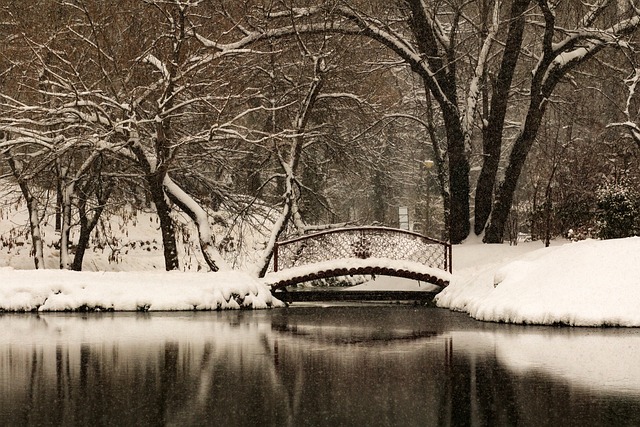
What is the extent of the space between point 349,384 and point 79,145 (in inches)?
704

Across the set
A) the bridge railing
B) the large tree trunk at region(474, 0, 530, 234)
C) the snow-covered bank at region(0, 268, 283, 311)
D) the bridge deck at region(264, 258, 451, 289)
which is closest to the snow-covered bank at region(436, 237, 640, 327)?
the bridge deck at region(264, 258, 451, 289)

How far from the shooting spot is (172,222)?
30.0m

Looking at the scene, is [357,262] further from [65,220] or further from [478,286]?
[65,220]

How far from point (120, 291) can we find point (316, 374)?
1423 centimetres

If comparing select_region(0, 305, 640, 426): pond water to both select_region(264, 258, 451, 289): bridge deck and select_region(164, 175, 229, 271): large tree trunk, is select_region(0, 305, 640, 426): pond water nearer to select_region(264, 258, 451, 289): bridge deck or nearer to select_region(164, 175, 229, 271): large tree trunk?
select_region(264, 258, 451, 289): bridge deck

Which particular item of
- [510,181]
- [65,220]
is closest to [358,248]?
[510,181]

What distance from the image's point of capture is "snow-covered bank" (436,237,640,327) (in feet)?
64.3

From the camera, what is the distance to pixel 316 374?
1215 cm

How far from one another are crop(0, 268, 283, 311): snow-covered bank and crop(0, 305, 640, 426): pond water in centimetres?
445

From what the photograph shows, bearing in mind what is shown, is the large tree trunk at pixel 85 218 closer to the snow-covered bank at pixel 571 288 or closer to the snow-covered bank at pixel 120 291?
the snow-covered bank at pixel 120 291

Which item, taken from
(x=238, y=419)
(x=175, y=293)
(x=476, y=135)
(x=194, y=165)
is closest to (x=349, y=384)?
(x=238, y=419)

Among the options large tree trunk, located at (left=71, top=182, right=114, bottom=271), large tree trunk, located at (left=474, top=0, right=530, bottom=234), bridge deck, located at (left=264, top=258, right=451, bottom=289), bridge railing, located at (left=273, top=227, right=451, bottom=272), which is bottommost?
bridge deck, located at (left=264, top=258, right=451, bottom=289)

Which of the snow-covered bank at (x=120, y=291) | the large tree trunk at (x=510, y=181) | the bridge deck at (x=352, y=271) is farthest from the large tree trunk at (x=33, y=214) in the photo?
the large tree trunk at (x=510, y=181)

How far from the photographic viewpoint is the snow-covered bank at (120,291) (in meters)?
25.1
